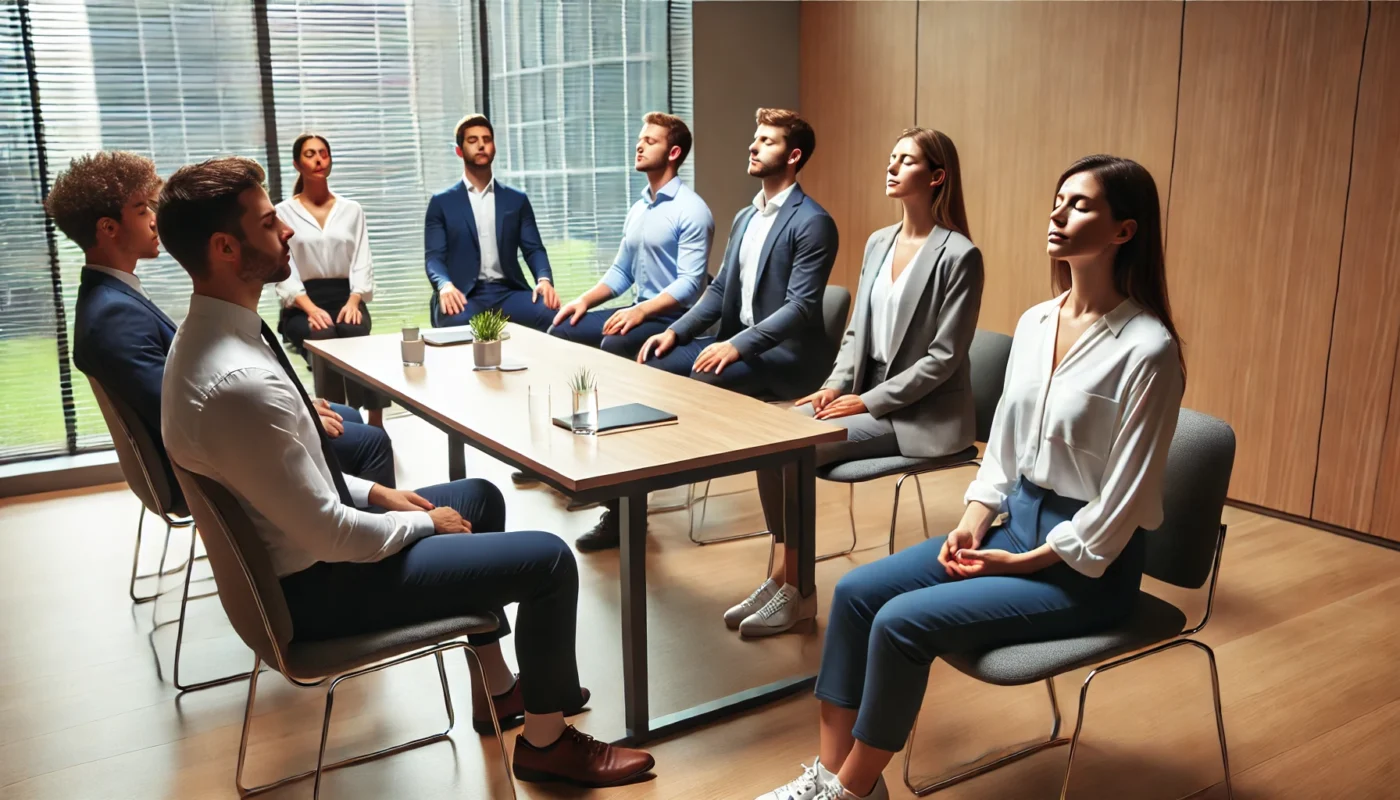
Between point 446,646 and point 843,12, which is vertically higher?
point 843,12

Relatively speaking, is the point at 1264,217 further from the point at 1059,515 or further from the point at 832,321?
the point at 1059,515

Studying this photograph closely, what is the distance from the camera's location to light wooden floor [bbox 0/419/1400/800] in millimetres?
2607

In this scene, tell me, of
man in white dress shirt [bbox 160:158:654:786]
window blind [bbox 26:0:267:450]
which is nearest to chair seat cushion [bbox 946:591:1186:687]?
man in white dress shirt [bbox 160:158:654:786]

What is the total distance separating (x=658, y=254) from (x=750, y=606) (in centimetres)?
196

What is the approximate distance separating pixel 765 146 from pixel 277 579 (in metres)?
2.49

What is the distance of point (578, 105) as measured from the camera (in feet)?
20.8

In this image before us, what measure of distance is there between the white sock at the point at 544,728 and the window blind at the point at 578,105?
4156 millimetres

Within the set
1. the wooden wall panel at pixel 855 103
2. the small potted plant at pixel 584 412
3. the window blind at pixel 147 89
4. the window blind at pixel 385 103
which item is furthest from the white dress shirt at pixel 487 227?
the small potted plant at pixel 584 412

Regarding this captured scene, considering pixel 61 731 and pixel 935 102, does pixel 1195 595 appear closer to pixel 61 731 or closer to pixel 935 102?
pixel 935 102

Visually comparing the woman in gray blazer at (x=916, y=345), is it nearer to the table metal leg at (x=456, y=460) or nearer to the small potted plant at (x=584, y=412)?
the small potted plant at (x=584, y=412)

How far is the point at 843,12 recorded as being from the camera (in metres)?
6.27

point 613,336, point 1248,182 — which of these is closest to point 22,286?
point 613,336

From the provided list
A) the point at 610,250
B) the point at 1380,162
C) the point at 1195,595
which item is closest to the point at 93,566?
the point at 610,250

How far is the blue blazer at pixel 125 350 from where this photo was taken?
288cm
